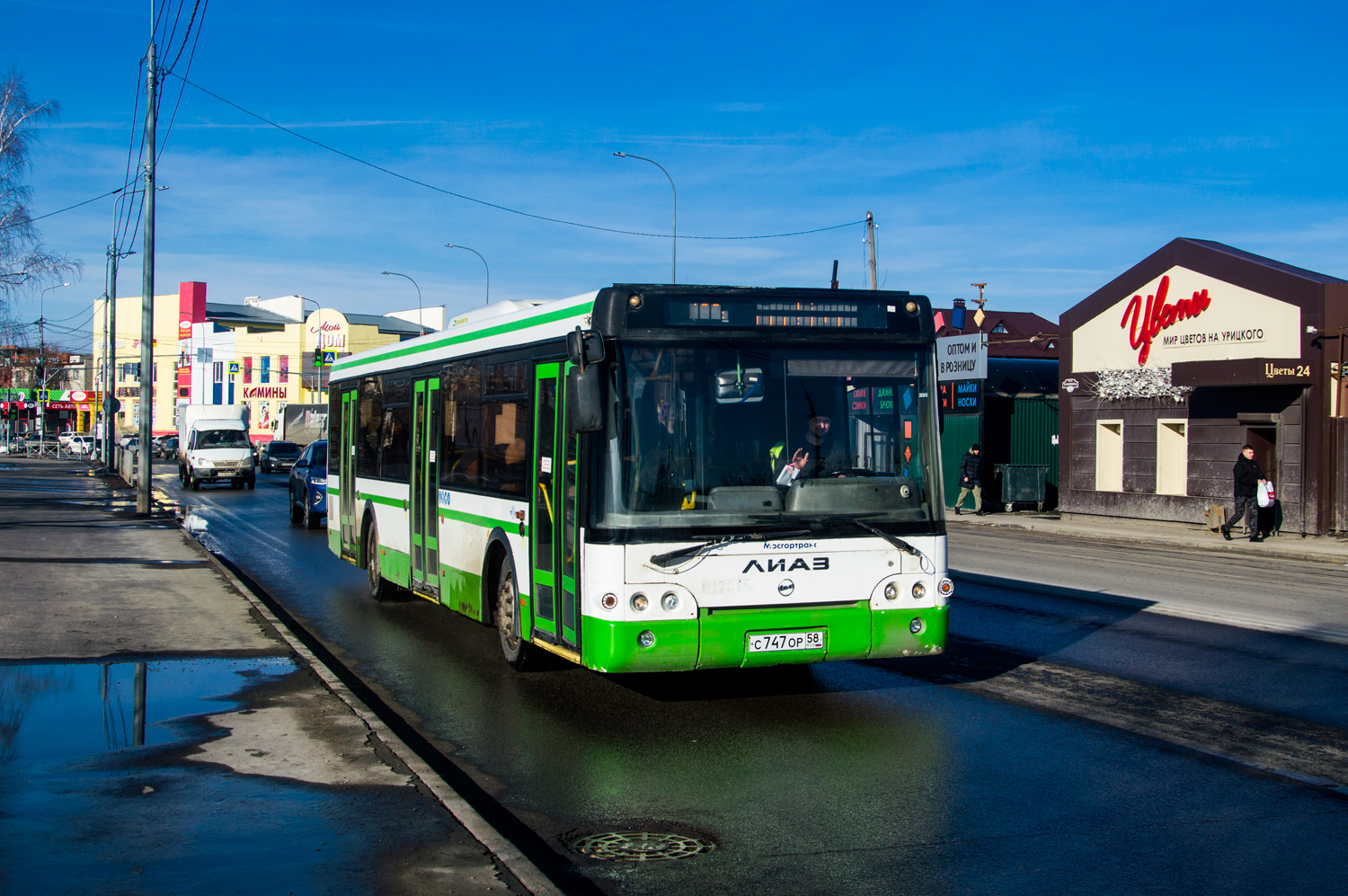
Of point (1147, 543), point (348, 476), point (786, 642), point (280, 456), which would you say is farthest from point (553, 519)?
point (280, 456)

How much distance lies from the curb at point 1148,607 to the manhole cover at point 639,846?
807 centimetres

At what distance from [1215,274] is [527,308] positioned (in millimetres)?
21509

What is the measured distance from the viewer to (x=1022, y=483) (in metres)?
32.0

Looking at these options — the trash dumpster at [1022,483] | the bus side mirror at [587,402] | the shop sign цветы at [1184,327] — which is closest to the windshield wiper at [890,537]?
the bus side mirror at [587,402]

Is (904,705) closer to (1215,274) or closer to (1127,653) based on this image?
(1127,653)

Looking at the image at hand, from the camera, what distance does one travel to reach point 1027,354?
42.6 m

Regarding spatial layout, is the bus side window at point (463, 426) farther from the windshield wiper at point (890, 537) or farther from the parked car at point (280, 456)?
the parked car at point (280, 456)

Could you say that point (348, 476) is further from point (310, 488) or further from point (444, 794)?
point (444, 794)

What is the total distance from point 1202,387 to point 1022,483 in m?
6.51

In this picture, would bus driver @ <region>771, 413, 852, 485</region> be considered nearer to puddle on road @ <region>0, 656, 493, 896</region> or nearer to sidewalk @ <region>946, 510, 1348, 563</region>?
puddle on road @ <region>0, 656, 493, 896</region>

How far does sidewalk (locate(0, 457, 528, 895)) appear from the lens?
4.86 m

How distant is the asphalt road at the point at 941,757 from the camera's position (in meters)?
5.14

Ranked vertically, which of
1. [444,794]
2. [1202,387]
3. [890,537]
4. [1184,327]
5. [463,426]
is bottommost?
[444,794]

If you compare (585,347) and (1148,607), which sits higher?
(585,347)
